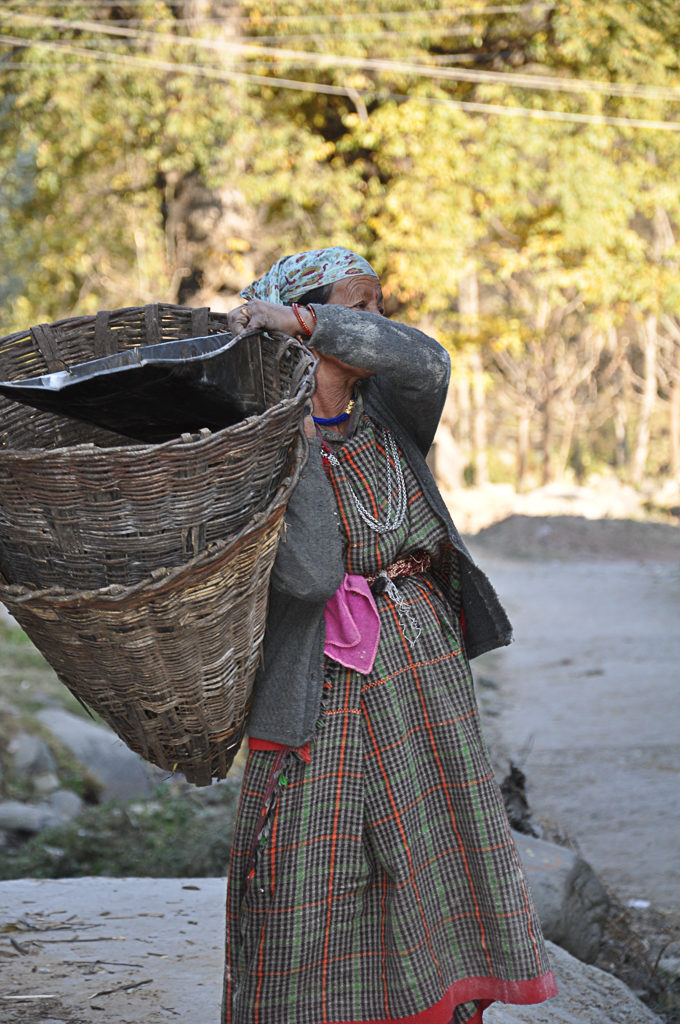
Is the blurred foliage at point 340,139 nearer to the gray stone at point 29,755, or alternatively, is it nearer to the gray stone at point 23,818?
the gray stone at point 29,755

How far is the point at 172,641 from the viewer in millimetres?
1568

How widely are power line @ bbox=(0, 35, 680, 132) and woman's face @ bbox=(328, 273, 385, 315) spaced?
8810mm

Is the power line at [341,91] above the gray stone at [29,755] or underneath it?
above

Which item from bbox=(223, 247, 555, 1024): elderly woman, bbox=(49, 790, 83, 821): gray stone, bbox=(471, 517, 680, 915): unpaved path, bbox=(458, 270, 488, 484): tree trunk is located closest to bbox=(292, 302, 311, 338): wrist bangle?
bbox=(223, 247, 555, 1024): elderly woman

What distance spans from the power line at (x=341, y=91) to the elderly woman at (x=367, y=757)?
899 cm

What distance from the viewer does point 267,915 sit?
1.99m

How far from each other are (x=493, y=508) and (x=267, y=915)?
14669 mm

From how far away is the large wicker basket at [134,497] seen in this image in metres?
1.46

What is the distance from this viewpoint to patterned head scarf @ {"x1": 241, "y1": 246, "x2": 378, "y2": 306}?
6.81 feet

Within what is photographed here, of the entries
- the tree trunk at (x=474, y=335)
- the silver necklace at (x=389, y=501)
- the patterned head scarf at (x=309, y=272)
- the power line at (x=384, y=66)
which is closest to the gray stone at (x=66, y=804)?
the silver necklace at (x=389, y=501)

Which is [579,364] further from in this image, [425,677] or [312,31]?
[425,677]

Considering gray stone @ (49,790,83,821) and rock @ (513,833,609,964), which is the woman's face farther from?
gray stone @ (49,790,83,821)

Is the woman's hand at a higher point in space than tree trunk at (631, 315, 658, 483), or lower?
higher

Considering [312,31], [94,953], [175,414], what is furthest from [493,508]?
[175,414]
